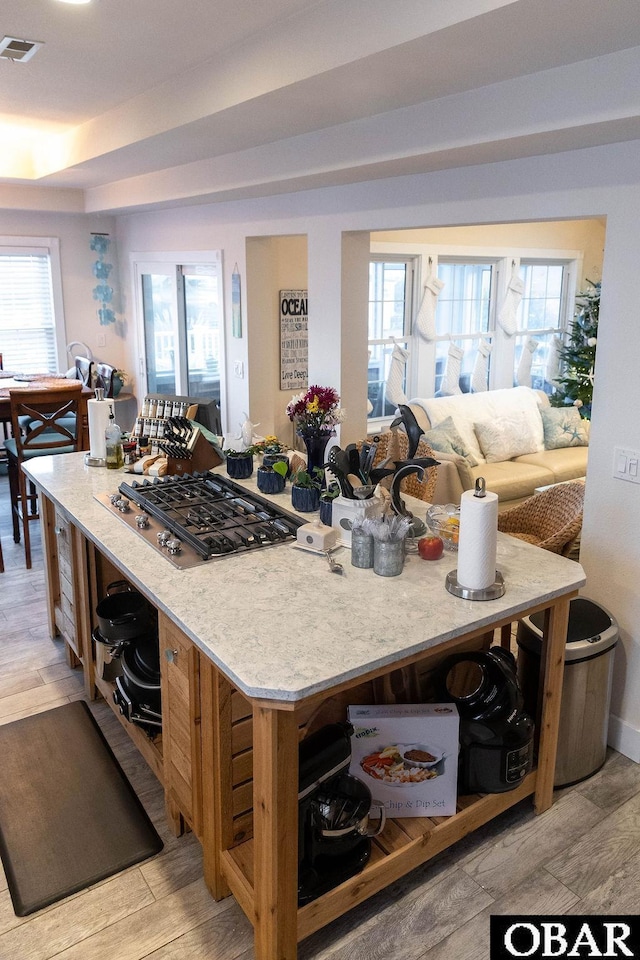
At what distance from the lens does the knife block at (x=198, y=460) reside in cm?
346

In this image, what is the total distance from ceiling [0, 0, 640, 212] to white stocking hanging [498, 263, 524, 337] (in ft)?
10.8

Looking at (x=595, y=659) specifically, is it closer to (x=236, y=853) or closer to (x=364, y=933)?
(x=364, y=933)

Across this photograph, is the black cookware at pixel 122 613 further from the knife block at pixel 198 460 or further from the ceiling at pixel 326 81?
the ceiling at pixel 326 81

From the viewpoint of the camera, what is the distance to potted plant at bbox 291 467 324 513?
2.92m

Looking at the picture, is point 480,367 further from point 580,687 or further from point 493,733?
point 493,733

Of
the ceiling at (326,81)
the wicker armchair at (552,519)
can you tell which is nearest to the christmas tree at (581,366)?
the wicker armchair at (552,519)

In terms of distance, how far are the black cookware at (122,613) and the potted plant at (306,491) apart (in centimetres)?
72

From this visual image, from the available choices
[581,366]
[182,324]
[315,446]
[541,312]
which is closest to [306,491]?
[315,446]

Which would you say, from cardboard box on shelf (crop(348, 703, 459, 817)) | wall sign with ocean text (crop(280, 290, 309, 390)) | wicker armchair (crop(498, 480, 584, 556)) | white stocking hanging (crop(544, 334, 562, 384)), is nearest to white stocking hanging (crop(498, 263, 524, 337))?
white stocking hanging (crop(544, 334, 562, 384))

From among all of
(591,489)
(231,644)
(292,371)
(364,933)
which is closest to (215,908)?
(364,933)

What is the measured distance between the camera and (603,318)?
9.32 ft

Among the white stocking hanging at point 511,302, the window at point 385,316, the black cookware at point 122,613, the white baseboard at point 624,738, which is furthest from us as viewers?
the white stocking hanging at point 511,302

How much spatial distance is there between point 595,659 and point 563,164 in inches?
76.5

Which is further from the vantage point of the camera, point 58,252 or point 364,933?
point 58,252
